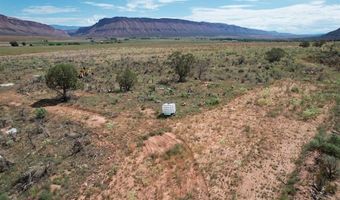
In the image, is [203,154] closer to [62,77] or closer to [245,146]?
[245,146]

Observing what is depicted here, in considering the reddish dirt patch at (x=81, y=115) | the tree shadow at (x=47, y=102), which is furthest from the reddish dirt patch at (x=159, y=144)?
the tree shadow at (x=47, y=102)

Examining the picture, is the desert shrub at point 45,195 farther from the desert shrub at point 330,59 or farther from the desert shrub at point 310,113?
the desert shrub at point 330,59

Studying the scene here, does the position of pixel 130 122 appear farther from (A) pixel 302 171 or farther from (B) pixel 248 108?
(A) pixel 302 171

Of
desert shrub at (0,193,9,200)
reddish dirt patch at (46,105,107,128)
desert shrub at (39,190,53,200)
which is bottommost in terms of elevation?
desert shrub at (0,193,9,200)

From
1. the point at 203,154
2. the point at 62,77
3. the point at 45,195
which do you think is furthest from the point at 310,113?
the point at 62,77

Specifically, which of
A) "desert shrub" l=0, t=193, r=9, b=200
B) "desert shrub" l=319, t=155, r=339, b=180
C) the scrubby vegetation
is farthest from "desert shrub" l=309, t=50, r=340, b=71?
"desert shrub" l=0, t=193, r=9, b=200

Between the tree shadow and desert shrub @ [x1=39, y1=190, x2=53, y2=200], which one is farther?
the tree shadow

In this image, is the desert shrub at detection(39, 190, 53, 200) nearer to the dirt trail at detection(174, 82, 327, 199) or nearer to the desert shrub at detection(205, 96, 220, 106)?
the dirt trail at detection(174, 82, 327, 199)

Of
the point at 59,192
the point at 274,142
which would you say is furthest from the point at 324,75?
the point at 59,192
